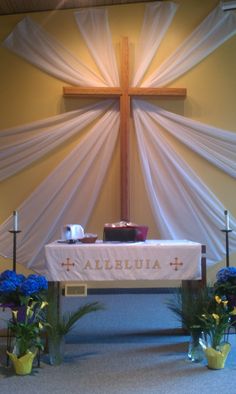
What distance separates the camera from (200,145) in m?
4.84

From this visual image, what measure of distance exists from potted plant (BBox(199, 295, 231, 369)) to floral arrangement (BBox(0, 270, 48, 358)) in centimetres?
98

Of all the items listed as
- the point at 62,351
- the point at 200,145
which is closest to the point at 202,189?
the point at 200,145

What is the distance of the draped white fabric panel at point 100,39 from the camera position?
193 inches

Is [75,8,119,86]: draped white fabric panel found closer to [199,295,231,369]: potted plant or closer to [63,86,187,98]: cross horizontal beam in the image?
[63,86,187,98]: cross horizontal beam

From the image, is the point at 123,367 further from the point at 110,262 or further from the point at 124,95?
the point at 124,95

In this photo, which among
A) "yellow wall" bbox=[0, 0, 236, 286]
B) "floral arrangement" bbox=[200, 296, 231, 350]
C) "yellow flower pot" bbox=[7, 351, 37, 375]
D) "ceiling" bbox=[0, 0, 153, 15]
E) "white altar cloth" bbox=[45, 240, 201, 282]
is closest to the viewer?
"yellow flower pot" bbox=[7, 351, 37, 375]

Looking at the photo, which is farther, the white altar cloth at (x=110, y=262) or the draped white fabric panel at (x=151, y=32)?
the draped white fabric panel at (x=151, y=32)

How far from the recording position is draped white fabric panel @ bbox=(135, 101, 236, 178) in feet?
15.8

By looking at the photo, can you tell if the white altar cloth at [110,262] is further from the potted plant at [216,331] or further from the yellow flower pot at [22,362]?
the yellow flower pot at [22,362]

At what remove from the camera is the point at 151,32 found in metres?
4.92

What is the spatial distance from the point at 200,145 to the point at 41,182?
187cm

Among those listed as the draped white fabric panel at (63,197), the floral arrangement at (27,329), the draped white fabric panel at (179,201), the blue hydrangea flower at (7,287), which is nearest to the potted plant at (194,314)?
the floral arrangement at (27,329)

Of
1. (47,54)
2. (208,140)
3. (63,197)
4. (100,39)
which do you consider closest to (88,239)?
(63,197)

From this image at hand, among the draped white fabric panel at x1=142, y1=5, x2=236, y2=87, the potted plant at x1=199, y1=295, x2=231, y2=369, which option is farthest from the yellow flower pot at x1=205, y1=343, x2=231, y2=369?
the draped white fabric panel at x1=142, y1=5, x2=236, y2=87
